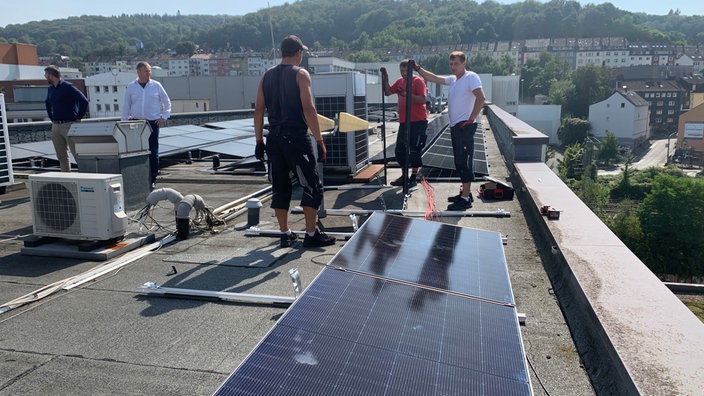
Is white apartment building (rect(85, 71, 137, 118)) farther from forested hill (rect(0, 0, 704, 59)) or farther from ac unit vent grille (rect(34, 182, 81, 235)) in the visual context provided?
forested hill (rect(0, 0, 704, 59))

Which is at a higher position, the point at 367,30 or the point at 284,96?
the point at 367,30

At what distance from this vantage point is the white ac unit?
460cm

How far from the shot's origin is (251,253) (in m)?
4.75

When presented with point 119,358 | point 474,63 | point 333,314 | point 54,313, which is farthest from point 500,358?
point 474,63

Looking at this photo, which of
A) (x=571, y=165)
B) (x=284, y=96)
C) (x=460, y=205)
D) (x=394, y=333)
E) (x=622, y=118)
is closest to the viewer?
(x=394, y=333)

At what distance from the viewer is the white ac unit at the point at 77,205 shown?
15.1 ft

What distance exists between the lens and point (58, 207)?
4.67 meters

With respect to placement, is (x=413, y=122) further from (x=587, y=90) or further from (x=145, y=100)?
(x=587, y=90)

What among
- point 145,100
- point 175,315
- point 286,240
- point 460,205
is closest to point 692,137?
point 460,205

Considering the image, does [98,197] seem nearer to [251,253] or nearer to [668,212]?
[251,253]

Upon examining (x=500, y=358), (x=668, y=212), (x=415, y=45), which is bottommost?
(x=668, y=212)

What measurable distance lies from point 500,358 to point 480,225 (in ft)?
10.9

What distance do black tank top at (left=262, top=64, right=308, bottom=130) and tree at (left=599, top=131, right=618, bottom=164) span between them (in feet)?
267

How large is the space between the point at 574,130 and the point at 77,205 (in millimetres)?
94085
